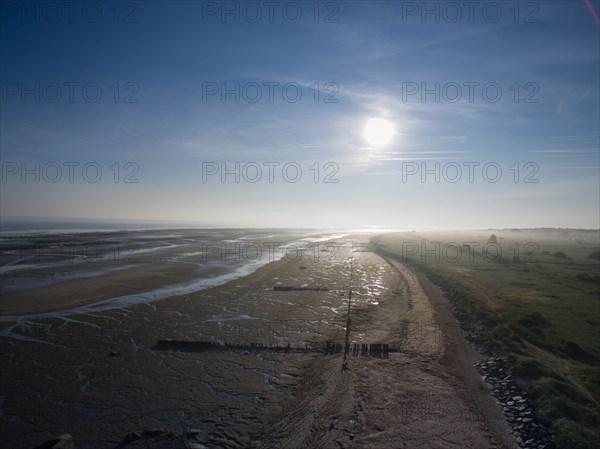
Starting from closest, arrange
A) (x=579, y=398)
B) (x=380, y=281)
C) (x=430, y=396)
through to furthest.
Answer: (x=579, y=398) < (x=430, y=396) < (x=380, y=281)

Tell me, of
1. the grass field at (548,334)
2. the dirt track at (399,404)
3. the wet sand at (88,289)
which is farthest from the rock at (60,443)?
the wet sand at (88,289)

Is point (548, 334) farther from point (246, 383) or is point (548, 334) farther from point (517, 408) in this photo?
point (246, 383)

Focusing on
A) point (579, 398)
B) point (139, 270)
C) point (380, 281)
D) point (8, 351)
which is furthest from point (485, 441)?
point (139, 270)

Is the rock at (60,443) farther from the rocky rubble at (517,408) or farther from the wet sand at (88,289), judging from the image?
the wet sand at (88,289)

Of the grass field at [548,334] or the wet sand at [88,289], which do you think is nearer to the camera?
the grass field at [548,334]

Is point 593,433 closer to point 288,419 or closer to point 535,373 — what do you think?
point 535,373

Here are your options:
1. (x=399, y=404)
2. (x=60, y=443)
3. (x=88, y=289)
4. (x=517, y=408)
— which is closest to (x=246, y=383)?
(x=399, y=404)

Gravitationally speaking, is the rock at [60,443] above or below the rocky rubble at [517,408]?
above
